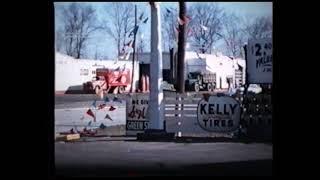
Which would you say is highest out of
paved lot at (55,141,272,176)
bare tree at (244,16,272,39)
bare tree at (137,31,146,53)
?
bare tree at (244,16,272,39)

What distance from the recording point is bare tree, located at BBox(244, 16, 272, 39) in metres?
6.50

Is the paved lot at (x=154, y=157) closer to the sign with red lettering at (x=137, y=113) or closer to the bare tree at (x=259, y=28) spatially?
the sign with red lettering at (x=137, y=113)

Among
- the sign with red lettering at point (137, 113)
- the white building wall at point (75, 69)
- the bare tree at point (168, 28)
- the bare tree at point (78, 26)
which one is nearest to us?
the white building wall at point (75, 69)

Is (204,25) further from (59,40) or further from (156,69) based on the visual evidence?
(59,40)

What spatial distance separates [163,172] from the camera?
652 cm

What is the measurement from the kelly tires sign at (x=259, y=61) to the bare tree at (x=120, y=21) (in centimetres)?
155

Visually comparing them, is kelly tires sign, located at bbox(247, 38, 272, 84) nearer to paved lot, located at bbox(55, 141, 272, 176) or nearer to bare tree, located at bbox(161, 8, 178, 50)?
paved lot, located at bbox(55, 141, 272, 176)

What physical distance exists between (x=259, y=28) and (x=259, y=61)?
0.53 m

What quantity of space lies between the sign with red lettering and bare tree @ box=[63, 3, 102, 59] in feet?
2.93

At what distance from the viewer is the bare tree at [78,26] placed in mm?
6543

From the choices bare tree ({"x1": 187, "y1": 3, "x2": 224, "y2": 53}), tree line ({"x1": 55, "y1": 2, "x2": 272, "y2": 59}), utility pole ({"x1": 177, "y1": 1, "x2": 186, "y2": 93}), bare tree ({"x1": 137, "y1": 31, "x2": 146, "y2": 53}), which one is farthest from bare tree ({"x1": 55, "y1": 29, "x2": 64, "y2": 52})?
bare tree ({"x1": 187, "y1": 3, "x2": 224, "y2": 53})

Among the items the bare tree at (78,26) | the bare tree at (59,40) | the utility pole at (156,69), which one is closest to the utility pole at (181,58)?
the utility pole at (156,69)
